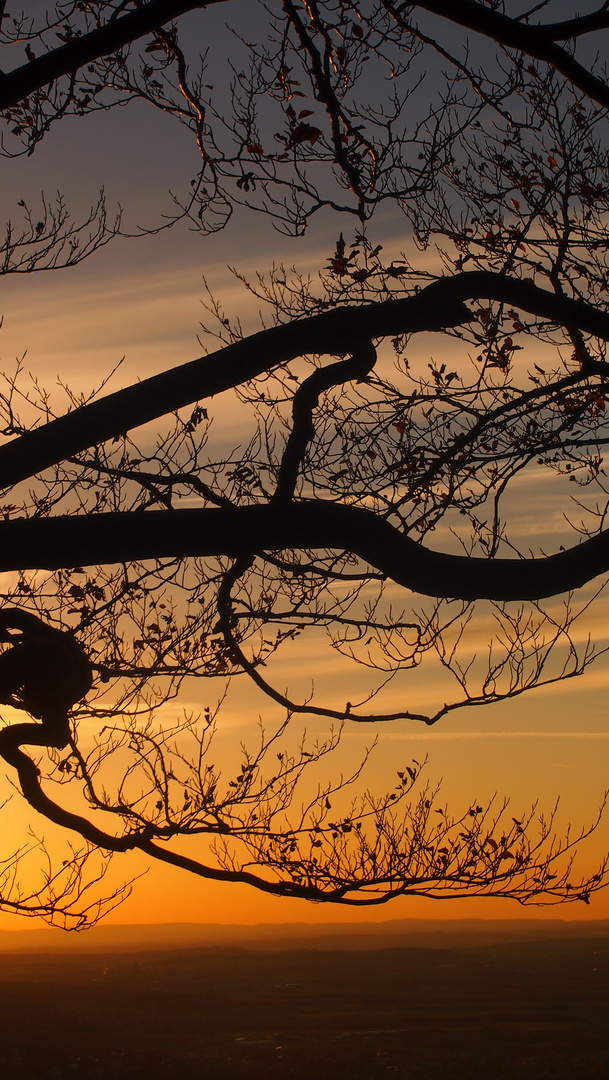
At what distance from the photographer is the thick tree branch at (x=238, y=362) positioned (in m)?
4.19

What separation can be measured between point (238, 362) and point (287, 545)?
0.93 m

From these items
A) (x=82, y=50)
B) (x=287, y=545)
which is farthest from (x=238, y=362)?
(x=82, y=50)

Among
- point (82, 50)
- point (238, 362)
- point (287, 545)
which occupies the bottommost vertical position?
point (287, 545)

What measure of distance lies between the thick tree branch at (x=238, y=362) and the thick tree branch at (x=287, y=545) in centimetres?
43

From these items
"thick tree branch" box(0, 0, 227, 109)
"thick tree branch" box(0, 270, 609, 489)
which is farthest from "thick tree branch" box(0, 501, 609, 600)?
"thick tree branch" box(0, 0, 227, 109)

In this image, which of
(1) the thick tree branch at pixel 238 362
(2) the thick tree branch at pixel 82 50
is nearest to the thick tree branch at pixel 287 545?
(1) the thick tree branch at pixel 238 362

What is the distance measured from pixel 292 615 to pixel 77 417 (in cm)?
350

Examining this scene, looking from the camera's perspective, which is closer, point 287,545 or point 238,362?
point 287,545

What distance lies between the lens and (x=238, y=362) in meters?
4.29

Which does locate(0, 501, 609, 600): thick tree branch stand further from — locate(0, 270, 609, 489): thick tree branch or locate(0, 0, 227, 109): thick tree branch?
locate(0, 0, 227, 109): thick tree branch

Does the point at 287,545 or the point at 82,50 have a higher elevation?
the point at 82,50

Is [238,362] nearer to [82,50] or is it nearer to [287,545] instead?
Answer: [287,545]

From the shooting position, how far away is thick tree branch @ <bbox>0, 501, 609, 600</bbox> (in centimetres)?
391

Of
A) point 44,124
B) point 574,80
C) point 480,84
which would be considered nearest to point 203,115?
point 44,124
